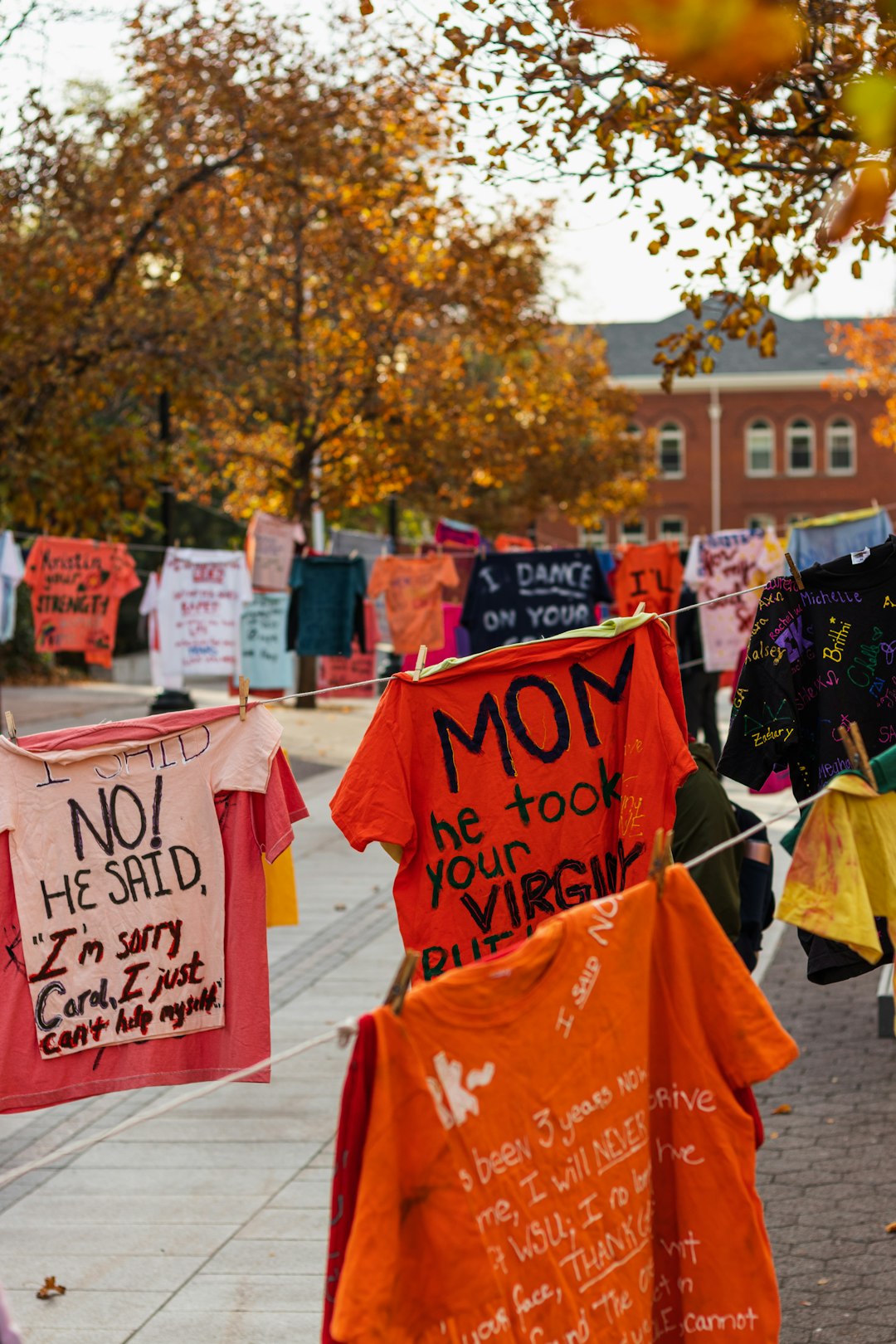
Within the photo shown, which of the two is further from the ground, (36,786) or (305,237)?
(305,237)

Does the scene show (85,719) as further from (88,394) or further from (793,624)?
(793,624)

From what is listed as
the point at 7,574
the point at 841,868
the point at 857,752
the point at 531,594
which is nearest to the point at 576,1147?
the point at 841,868

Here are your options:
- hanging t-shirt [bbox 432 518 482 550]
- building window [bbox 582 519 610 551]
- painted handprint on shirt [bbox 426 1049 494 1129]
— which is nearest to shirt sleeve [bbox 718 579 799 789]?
painted handprint on shirt [bbox 426 1049 494 1129]

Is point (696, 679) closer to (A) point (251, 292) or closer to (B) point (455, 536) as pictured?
(B) point (455, 536)

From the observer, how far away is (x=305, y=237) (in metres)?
22.0

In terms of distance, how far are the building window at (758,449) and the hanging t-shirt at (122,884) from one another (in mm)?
54652

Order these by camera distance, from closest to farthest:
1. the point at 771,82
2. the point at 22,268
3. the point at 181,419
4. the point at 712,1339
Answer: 1. the point at 712,1339
2. the point at 771,82
3. the point at 22,268
4. the point at 181,419

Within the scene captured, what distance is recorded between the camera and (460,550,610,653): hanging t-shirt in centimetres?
1188

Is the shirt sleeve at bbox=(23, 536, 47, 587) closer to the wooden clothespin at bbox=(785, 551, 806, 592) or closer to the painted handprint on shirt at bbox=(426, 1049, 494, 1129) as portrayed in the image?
the wooden clothespin at bbox=(785, 551, 806, 592)

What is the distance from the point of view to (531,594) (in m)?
11.9

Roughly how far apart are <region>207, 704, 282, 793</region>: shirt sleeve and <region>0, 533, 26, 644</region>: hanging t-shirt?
29.6 feet

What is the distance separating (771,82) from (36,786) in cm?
447

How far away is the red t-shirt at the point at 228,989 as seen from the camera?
4.38 m

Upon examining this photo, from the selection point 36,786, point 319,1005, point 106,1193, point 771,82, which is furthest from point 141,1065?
point 771,82
